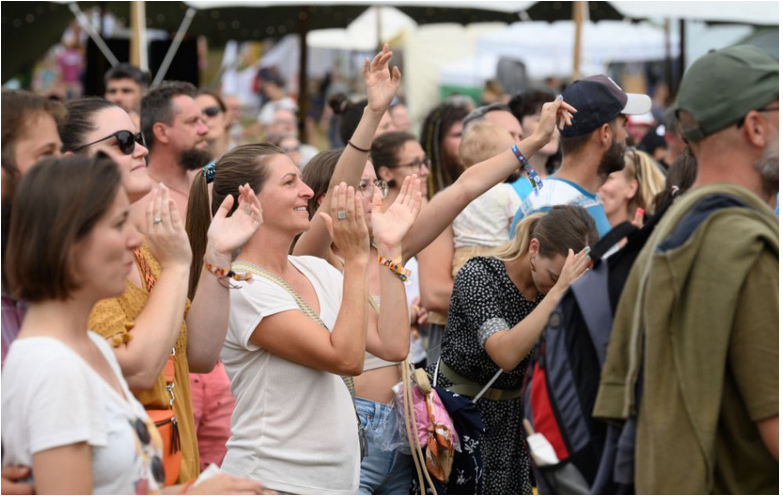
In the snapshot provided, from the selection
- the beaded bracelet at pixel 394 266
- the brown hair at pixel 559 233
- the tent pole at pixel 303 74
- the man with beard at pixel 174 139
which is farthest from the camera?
the tent pole at pixel 303 74

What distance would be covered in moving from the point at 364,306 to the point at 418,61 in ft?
58.9

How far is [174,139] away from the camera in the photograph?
5.85 m

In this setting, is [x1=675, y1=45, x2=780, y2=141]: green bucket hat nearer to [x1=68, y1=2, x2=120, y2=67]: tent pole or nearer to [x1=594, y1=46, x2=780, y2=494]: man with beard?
[x1=594, y1=46, x2=780, y2=494]: man with beard

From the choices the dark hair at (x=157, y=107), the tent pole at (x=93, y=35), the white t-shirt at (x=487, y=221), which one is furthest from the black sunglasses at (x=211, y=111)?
the tent pole at (x=93, y=35)

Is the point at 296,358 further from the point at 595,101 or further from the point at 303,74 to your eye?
the point at 303,74

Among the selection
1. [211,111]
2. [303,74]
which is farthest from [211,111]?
[303,74]

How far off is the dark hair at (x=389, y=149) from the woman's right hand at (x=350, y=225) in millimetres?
2204

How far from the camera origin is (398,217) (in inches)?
140

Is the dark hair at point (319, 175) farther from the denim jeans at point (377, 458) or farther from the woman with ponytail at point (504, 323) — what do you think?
the denim jeans at point (377, 458)

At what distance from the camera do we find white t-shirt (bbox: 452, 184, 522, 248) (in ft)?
17.1

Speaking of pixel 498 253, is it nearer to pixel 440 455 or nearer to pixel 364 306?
pixel 440 455

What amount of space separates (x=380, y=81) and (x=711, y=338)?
198 cm

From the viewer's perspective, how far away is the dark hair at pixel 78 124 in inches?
134

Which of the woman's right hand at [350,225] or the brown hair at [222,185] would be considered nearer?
the woman's right hand at [350,225]
